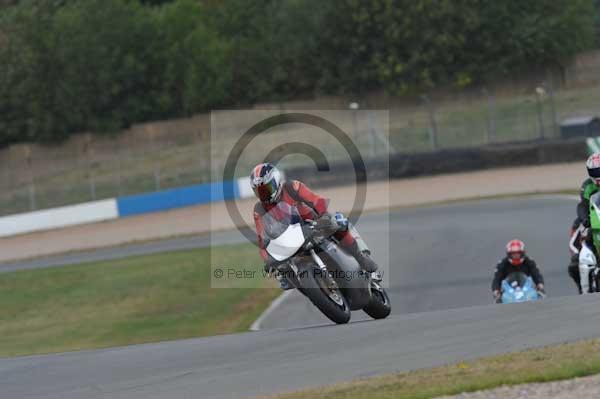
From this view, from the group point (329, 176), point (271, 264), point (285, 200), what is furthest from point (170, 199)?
point (271, 264)

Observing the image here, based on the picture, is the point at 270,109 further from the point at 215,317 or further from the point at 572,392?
the point at 572,392

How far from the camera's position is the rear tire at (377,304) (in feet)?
36.6

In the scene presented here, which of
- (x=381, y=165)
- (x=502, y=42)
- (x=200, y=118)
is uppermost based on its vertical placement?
(x=502, y=42)

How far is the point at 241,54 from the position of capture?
2233 inches

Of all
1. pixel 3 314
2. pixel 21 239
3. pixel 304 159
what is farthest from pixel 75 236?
pixel 3 314

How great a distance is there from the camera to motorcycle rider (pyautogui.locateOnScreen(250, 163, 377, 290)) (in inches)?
399

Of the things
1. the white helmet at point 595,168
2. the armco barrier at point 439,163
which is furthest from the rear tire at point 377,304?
the armco barrier at point 439,163

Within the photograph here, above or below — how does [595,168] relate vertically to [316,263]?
above

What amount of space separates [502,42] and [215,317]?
3829cm

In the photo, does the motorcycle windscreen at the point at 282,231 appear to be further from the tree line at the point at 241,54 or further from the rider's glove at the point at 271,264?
the tree line at the point at 241,54

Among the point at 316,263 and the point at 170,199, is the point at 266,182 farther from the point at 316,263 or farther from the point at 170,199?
the point at 170,199

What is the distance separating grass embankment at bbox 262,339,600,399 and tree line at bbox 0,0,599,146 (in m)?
45.6

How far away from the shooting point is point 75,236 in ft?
111

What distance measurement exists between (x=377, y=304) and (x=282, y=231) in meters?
1.71
